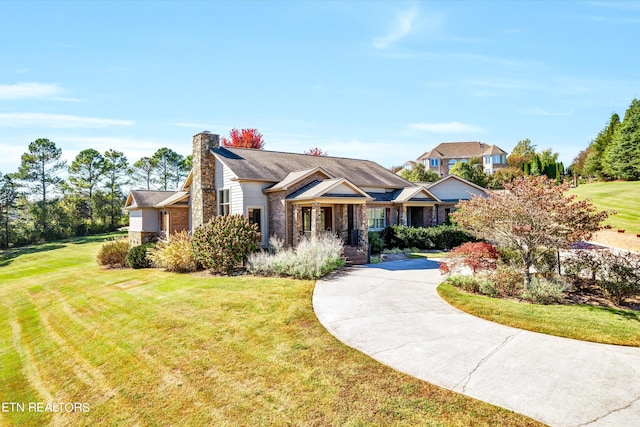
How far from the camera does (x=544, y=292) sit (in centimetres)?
1007

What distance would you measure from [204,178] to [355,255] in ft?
34.4

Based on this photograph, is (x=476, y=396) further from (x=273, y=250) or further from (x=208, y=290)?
(x=273, y=250)

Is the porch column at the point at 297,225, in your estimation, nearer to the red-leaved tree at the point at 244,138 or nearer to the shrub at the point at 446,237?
the shrub at the point at 446,237

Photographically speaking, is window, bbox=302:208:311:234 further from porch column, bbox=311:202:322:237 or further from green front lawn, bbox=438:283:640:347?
green front lawn, bbox=438:283:640:347

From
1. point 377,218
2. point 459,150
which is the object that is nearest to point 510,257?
point 377,218

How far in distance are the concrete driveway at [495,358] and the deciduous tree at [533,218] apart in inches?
118

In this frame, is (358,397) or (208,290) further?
(208,290)

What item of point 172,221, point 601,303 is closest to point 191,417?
point 601,303

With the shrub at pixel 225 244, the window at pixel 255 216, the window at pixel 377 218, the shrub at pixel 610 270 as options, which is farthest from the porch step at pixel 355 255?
the shrub at pixel 610 270

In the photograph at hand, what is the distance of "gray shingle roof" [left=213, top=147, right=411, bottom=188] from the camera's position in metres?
20.7

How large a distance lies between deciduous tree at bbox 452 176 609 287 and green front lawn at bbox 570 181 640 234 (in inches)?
756

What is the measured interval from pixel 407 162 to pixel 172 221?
59.0 metres

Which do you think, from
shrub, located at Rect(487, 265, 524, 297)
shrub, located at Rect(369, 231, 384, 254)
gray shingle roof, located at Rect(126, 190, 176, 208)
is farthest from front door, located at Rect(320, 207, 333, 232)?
gray shingle roof, located at Rect(126, 190, 176, 208)

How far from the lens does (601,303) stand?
32.7 ft
